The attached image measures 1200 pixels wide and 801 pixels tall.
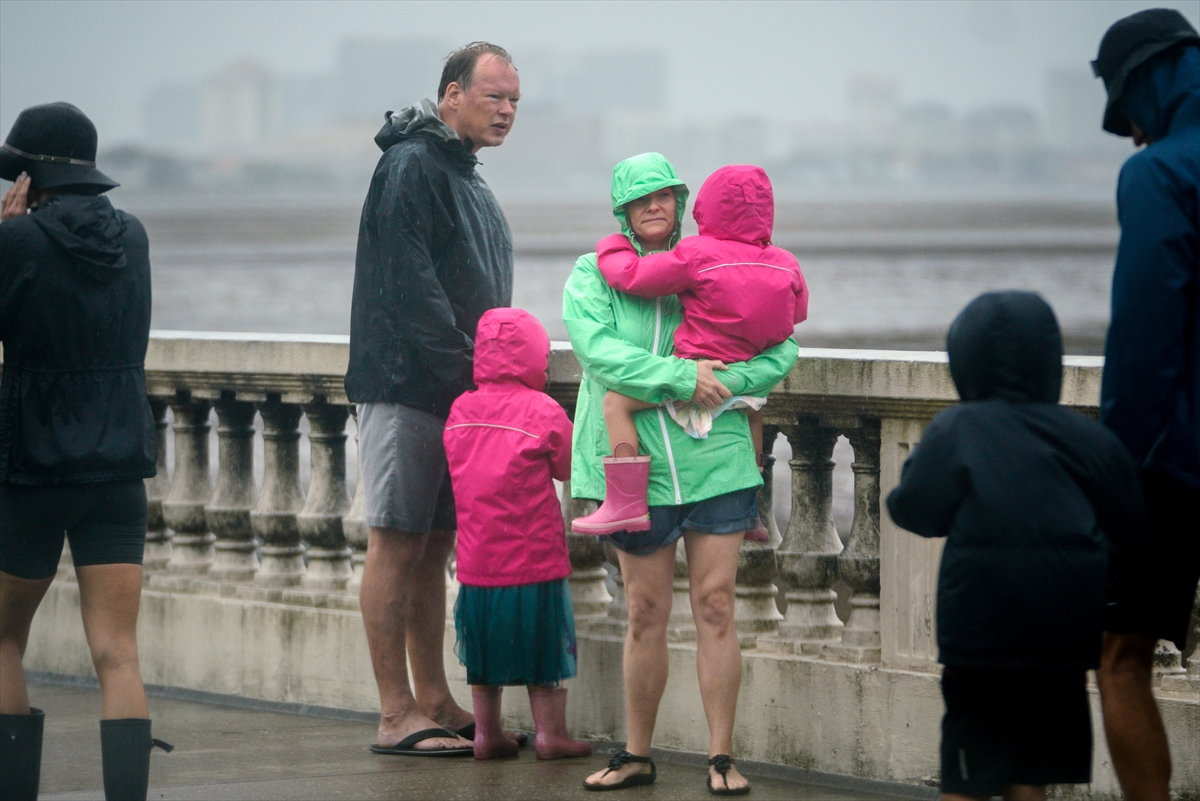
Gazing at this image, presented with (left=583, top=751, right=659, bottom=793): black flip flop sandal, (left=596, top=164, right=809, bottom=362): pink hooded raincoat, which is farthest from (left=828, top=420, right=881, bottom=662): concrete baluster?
(left=583, top=751, right=659, bottom=793): black flip flop sandal

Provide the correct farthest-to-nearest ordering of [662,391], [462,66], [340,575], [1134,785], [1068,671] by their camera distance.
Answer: [340,575] < [462,66] < [662,391] < [1134,785] < [1068,671]

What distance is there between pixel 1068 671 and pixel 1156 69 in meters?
1.42

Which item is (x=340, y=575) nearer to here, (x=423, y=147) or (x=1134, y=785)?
(x=423, y=147)

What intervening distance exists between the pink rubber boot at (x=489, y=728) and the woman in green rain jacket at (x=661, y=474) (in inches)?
19.0

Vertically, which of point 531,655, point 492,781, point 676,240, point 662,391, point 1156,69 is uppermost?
point 1156,69

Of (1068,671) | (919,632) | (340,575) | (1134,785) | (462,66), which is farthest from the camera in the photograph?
(340,575)

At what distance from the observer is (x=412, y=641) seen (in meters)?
5.57

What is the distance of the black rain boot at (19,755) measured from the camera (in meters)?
4.57

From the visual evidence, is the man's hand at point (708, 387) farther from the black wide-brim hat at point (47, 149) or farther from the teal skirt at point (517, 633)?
the black wide-brim hat at point (47, 149)

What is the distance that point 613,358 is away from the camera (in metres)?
4.84

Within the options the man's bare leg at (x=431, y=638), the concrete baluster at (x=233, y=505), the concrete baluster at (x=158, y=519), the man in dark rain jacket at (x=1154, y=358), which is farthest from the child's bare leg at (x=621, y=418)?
the concrete baluster at (x=158, y=519)

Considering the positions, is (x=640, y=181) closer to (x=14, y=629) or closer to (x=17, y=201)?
(x=17, y=201)

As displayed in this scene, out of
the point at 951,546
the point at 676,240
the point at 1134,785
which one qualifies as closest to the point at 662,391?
the point at 676,240

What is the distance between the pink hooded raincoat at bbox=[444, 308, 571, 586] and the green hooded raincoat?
0.17 metres
